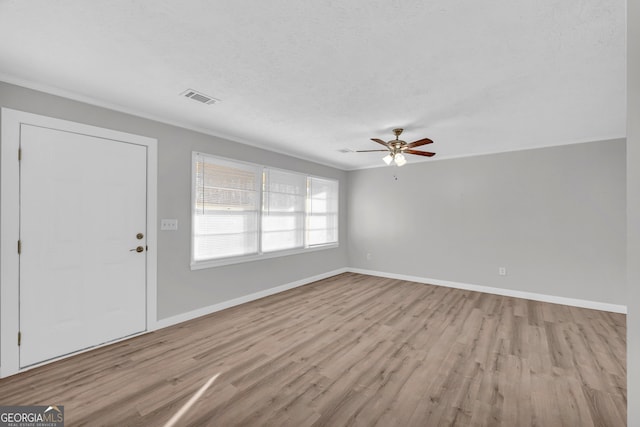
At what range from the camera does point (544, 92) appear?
2.48m

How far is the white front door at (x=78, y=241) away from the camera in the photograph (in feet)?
7.81

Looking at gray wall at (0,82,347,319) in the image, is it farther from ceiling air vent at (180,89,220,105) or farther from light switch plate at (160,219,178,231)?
ceiling air vent at (180,89,220,105)

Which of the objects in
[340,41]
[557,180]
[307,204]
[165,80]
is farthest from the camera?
[307,204]

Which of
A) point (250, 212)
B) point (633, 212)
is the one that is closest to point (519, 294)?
point (633, 212)

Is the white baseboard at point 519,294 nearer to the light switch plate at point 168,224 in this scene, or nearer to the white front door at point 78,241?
the light switch plate at point 168,224

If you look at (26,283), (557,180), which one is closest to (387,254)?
(557,180)

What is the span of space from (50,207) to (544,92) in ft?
15.6

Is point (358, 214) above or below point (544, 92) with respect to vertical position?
below

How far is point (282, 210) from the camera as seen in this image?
4.89m

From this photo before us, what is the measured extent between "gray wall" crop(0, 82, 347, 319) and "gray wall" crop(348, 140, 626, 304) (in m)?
2.84

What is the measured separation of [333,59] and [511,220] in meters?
4.33

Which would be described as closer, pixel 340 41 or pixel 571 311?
pixel 340 41

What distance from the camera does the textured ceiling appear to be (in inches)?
60.4

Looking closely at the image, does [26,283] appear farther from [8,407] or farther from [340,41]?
[340,41]
